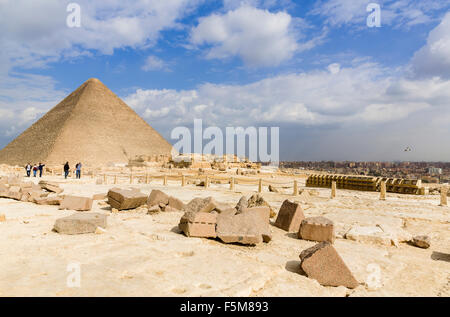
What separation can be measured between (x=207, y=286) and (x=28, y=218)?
550cm

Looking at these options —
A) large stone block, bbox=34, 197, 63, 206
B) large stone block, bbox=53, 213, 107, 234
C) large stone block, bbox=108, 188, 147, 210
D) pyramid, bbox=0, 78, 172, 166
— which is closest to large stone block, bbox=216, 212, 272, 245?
large stone block, bbox=53, 213, 107, 234

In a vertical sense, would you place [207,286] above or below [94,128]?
below

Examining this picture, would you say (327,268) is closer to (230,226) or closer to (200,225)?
(230,226)

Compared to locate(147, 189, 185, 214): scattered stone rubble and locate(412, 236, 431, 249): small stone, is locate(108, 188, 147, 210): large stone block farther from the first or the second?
locate(412, 236, 431, 249): small stone

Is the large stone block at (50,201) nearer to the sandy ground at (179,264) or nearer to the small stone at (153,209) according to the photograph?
the sandy ground at (179,264)

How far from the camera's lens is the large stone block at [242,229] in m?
4.62

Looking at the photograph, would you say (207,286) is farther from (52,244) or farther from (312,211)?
(312,211)

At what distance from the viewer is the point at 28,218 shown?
6.46 metres

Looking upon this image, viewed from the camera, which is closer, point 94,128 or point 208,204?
point 208,204

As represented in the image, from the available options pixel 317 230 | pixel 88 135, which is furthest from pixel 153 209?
pixel 88 135

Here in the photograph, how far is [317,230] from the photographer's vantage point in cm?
516

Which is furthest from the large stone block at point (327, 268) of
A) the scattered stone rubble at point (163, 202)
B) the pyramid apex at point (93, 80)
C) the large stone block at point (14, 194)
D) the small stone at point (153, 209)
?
the pyramid apex at point (93, 80)
